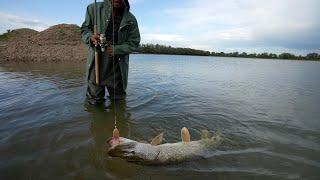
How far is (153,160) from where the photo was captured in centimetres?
436

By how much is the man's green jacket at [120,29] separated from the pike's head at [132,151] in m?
3.02

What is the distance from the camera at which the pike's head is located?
4.09 meters

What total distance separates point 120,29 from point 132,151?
3476 mm

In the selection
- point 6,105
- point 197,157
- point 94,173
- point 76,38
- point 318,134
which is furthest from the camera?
point 76,38

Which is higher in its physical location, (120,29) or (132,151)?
(120,29)

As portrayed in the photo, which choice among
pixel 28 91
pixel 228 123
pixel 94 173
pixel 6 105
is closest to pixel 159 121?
pixel 228 123

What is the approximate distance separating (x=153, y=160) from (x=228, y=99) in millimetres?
6335

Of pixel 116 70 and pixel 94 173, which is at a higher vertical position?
pixel 116 70

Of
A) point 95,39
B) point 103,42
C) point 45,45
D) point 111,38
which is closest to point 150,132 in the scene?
point 103,42

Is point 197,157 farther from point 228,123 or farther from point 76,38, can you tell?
point 76,38

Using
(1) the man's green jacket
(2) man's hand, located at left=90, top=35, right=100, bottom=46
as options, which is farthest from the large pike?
(2) man's hand, located at left=90, top=35, right=100, bottom=46

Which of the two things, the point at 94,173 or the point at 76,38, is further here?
the point at 76,38

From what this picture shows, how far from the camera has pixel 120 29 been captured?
683 cm

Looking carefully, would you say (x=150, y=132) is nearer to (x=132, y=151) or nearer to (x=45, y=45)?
(x=132, y=151)
